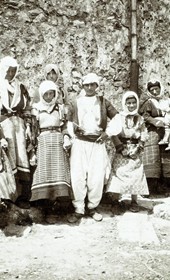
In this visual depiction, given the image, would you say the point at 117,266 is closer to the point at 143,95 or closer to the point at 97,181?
the point at 97,181

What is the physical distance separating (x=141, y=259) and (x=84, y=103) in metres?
2.14

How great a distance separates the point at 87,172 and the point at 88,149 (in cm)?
28

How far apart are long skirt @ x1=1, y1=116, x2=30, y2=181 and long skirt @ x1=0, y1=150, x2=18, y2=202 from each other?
0.10 meters

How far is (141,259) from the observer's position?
14.6 feet

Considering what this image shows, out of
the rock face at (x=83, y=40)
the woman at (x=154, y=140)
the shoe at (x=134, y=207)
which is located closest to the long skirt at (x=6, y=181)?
the shoe at (x=134, y=207)

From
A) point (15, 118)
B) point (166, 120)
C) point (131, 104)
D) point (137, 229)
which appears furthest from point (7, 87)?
point (166, 120)

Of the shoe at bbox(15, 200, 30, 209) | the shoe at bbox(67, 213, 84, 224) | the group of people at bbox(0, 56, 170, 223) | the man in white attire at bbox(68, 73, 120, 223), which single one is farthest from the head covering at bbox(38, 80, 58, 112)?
the shoe at bbox(67, 213, 84, 224)

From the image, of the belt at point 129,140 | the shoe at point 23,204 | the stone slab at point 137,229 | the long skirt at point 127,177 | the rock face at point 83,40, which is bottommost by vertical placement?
the stone slab at point 137,229

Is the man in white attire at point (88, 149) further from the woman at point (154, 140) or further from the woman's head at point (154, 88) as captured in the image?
the woman's head at point (154, 88)

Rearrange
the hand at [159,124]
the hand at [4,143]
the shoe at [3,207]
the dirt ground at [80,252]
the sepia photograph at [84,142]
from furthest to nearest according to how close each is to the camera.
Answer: the hand at [159,124]
the shoe at [3,207]
the hand at [4,143]
the sepia photograph at [84,142]
the dirt ground at [80,252]

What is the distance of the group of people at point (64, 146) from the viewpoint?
537 centimetres

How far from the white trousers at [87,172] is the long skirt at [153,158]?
1088mm

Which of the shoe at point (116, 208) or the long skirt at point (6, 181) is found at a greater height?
the long skirt at point (6, 181)

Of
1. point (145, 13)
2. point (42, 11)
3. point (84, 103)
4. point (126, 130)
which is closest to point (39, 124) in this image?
point (84, 103)
